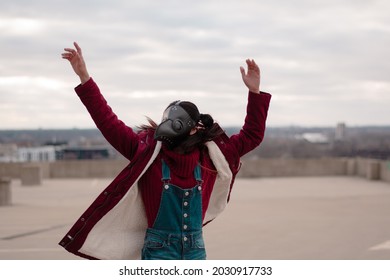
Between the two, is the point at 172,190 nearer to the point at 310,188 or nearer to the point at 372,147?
the point at 310,188

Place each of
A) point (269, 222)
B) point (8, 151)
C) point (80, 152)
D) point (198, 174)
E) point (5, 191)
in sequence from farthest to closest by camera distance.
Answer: point (80, 152), point (8, 151), point (5, 191), point (269, 222), point (198, 174)

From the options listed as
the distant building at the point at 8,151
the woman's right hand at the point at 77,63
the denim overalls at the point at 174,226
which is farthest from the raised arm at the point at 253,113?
the distant building at the point at 8,151

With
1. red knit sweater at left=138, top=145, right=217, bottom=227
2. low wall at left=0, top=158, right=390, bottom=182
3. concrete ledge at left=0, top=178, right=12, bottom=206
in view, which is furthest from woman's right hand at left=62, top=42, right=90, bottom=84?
low wall at left=0, top=158, right=390, bottom=182

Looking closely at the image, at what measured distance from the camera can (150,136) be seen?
4539mm

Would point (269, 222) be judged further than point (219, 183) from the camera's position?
Yes

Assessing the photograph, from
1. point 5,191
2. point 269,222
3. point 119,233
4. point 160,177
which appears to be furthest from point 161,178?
point 5,191

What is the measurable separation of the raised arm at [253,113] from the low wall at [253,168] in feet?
62.8

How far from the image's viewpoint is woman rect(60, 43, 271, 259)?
431 cm

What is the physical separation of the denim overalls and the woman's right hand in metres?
0.66

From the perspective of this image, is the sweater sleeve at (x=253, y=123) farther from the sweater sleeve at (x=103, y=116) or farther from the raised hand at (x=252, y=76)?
the sweater sleeve at (x=103, y=116)

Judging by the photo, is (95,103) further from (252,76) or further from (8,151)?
(8,151)

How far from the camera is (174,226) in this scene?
4.32 metres

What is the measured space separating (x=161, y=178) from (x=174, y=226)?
0.28 m

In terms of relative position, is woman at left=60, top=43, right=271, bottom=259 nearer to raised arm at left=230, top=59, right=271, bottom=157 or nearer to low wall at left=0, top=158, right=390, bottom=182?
raised arm at left=230, top=59, right=271, bottom=157
